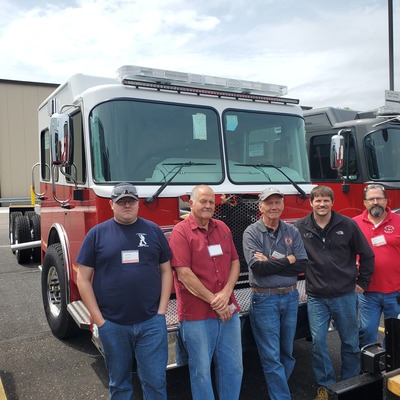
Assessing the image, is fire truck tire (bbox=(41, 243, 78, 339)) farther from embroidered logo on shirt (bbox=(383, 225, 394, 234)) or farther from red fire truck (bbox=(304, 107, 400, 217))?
red fire truck (bbox=(304, 107, 400, 217))

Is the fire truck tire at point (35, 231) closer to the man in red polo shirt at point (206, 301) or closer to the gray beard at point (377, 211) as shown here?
the man in red polo shirt at point (206, 301)

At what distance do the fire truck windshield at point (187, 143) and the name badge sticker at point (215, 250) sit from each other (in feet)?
2.90

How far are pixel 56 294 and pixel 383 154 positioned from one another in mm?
5233

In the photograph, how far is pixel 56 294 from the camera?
461 cm

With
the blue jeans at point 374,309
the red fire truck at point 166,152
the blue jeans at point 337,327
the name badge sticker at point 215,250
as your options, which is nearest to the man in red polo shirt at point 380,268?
the blue jeans at point 374,309

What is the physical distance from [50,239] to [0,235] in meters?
9.12

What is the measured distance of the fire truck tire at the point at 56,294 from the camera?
4074 millimetres

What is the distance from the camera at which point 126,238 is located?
269 cm

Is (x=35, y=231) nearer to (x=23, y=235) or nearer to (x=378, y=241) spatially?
(x=23, y=235)

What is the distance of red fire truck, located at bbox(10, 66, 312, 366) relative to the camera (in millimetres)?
3498

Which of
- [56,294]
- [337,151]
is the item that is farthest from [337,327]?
[56,294]

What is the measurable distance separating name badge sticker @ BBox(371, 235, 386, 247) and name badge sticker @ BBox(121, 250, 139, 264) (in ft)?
6.54

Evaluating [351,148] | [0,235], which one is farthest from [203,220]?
[0,235]

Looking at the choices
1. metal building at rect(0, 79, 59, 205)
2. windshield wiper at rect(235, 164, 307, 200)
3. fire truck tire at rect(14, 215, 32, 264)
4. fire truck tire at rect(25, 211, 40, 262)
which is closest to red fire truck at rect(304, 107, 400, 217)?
windshield wiper at rect(235, 164, 307, 200)
